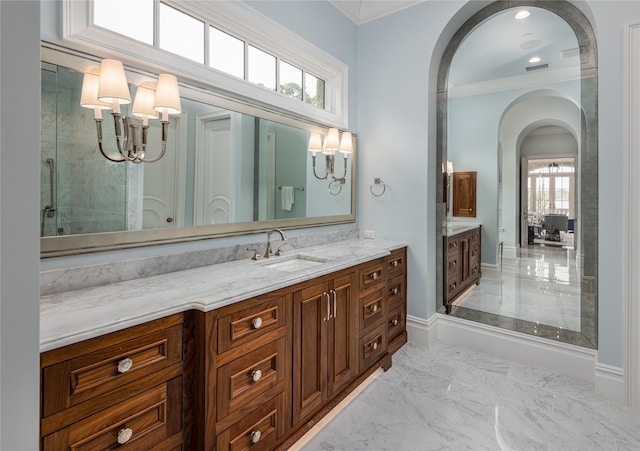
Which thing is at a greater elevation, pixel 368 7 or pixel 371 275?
pixel 368 7

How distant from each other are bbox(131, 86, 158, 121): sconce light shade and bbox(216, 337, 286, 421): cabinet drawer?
3.98 ft

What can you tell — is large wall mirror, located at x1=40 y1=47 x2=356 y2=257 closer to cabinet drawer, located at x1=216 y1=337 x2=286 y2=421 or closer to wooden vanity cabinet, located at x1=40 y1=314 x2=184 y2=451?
wooden vanity cabinet, located at x1=40 y1=314 x2=184 y2=451

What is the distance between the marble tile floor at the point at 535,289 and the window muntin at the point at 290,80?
2361 mm

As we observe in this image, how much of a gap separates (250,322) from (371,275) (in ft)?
3.56

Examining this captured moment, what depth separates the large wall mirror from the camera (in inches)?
53.8

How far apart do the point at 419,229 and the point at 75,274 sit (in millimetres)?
2466

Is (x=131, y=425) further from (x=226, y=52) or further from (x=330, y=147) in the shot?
(x=330, y=147)

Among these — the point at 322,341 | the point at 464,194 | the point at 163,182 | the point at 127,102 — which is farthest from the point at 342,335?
the point at 464,194

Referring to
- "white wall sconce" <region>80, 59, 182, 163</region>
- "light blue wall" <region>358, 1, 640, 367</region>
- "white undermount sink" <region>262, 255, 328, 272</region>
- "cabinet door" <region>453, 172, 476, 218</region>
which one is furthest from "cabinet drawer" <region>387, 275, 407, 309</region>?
"white wall sconce" <region>80, 59, 182, 163</region>

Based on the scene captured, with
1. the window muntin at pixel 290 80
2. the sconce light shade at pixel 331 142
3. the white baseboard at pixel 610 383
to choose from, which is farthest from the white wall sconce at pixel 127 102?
the white baseboard at pixel 610 383

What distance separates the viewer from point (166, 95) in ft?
5.09

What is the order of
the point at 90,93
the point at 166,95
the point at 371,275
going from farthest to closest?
the point at 371,275 < the point at 166,95 < the point at 90,93

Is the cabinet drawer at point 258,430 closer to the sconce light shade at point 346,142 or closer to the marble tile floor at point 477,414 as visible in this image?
the marble tile floor at point 477,414

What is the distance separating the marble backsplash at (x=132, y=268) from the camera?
1350 mm
